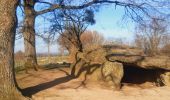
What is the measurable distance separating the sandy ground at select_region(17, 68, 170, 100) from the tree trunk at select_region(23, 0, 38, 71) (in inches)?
99.2

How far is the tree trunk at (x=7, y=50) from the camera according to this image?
41.7 ft

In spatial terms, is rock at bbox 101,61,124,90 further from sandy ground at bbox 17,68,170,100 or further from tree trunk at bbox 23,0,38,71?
tree trunk at bbox 23,0,38,71

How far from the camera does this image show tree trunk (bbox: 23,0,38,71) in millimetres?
20747

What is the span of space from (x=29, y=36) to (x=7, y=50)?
8125 mm

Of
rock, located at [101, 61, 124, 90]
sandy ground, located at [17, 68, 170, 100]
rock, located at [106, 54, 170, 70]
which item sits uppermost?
rock, located at [106, 54, 170, 70]

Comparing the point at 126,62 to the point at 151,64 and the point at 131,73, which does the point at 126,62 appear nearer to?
the point at 151,64

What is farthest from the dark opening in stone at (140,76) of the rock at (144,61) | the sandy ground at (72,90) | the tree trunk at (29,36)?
the tree trunk at (29,36)

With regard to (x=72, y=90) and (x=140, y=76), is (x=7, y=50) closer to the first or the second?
(x=72, y=90)

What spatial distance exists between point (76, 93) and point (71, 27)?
1433 cm

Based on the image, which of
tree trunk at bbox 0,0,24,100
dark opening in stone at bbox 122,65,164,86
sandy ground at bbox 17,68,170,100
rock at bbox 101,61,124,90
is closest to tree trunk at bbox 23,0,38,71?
sandy ground at bbox 17,68,170,100

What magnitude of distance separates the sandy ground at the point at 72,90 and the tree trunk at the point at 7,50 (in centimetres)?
121

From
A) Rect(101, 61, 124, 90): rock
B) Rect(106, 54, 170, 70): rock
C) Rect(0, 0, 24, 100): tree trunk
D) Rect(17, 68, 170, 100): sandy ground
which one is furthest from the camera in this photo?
Rect(106, 54, 170, 70): rock

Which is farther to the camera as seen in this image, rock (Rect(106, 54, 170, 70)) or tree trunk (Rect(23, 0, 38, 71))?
tree trunk (Rect(23, 0, 38, 71))

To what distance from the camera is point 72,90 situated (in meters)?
15.3
